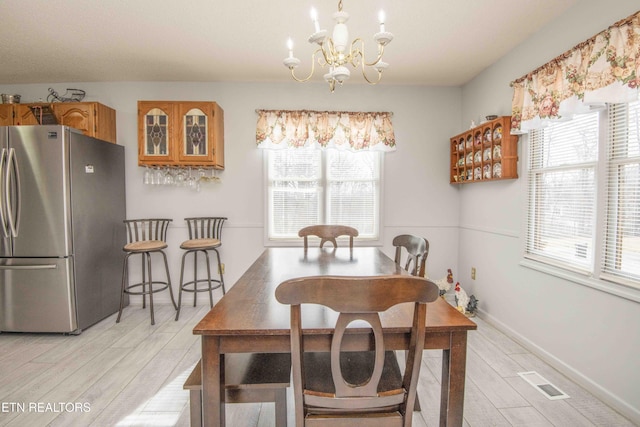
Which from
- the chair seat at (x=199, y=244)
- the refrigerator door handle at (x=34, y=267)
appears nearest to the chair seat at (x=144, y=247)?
the chair seat at (x=199, y=244)

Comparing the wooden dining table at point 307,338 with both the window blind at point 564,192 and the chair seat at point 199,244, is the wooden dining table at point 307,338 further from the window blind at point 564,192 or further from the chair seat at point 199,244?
the chair seat at point 199,244

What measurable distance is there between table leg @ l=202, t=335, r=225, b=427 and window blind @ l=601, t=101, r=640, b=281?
2271 mm

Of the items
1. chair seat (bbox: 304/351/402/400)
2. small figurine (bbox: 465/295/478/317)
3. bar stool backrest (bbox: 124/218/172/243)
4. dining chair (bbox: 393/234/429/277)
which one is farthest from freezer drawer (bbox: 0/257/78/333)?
small figurine (bbox: 465/295/478/317)

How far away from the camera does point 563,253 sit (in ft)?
7.64

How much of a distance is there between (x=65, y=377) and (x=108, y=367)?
9.8 inches

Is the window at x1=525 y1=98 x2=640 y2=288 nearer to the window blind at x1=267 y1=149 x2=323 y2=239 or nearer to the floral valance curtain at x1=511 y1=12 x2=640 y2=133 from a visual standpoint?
the floral valance curtain at x1=511 y1=12 x2=640 y2=133

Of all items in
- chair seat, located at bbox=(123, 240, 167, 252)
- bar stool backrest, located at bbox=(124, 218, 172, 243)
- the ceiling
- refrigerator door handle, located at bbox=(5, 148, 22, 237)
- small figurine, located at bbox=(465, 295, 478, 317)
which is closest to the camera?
the ceiling

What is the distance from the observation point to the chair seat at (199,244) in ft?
10.6

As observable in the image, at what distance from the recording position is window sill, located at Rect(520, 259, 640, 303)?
1.79 m

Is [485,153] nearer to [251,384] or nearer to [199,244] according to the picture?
[251,384]

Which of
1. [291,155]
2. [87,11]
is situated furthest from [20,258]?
[291,155]

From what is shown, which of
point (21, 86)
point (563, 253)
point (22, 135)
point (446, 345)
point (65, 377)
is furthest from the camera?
point (21, 86)

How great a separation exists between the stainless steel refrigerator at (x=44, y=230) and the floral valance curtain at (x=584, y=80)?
12.7 ft

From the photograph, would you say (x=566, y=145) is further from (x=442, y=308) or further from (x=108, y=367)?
(x=108, y=367)
